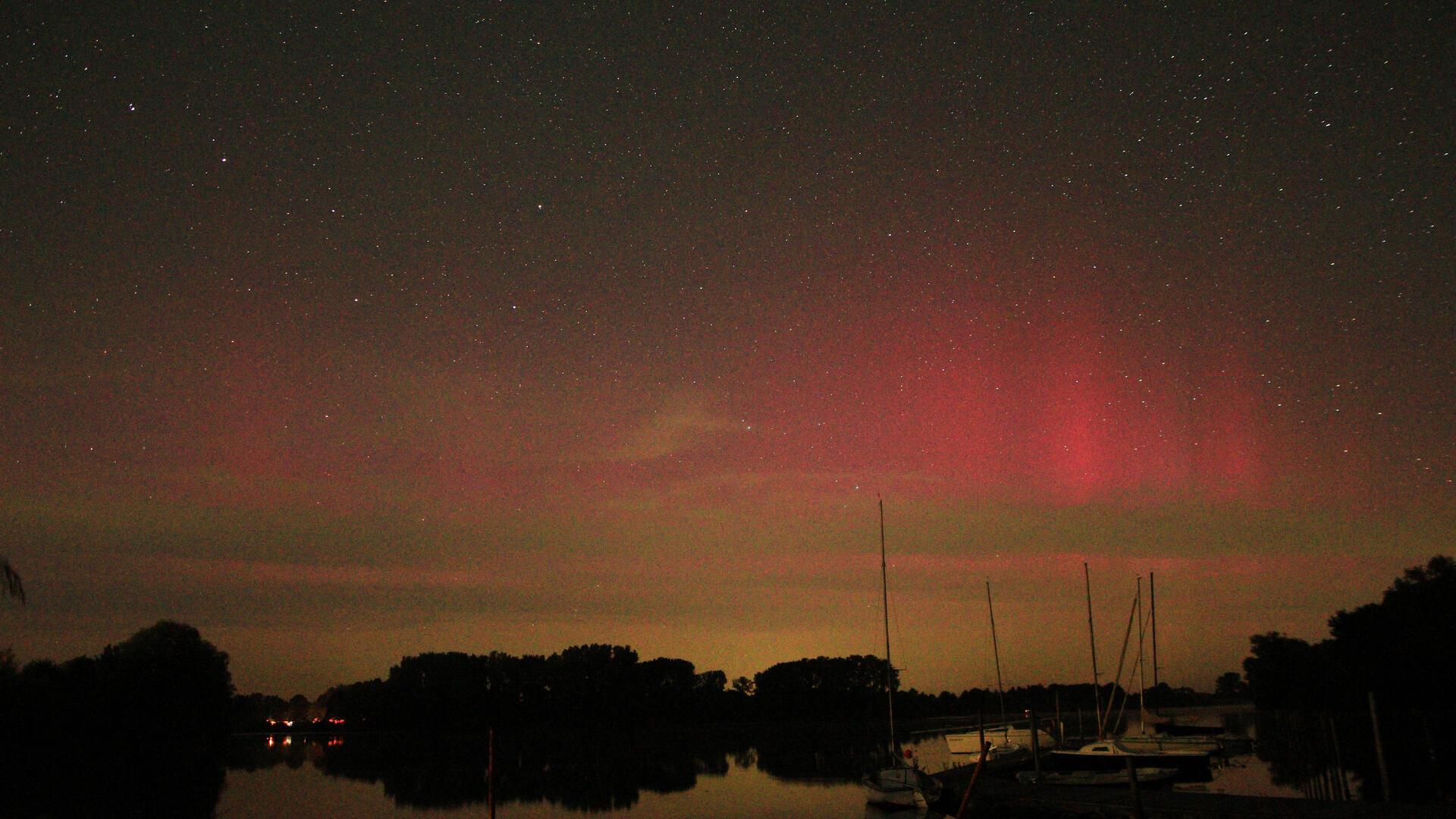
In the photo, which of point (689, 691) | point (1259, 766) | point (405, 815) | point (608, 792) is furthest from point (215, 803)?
point (689, 691)

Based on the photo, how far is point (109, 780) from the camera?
194ft

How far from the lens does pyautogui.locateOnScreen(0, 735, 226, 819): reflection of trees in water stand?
44.7 metres

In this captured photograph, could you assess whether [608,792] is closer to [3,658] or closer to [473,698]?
[3,658]

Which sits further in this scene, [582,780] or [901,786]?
[582,780]

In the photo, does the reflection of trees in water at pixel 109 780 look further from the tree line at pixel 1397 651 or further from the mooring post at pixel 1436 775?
the tree line at pixel 1397 651

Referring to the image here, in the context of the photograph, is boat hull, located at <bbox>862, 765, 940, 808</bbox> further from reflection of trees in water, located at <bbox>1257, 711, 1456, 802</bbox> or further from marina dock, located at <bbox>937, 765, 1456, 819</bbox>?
reflection of trees in water, located at <bbox>1257, 711, 1456, 802</bbox>

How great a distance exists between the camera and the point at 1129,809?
30.7m

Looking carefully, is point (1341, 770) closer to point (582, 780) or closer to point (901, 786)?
point (901, 786)

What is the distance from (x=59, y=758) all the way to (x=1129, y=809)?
7189cm

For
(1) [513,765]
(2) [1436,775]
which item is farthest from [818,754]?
(2) [1436,775]

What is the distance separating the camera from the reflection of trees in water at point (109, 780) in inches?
1761

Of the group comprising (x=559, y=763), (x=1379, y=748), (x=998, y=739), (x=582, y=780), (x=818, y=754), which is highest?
(x=1379, y=748)

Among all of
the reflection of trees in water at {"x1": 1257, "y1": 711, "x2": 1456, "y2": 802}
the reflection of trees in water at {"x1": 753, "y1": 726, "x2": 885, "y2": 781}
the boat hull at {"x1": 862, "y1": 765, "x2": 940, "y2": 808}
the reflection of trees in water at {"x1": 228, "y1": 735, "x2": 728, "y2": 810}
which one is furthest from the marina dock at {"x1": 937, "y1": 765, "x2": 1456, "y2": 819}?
the reflection of trees in water at {"x1": 228, "y1": 735, "x2": 728, "y2": 810}

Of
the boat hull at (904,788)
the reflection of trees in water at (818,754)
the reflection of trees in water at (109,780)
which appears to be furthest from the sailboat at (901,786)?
the reflection of trees in water at (109,780)
